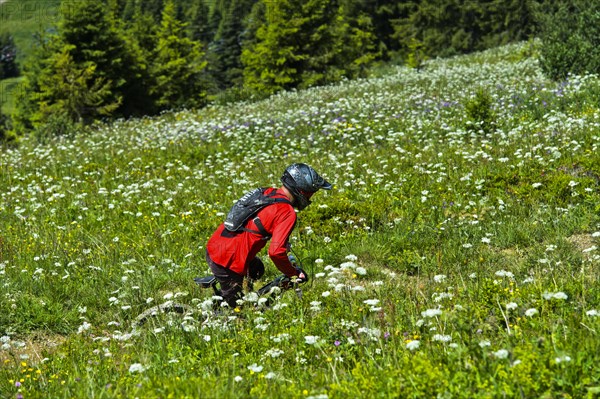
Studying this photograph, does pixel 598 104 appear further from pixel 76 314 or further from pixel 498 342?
pixel 76 314

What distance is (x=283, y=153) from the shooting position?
44.7ft

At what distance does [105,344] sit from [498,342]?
383 cm

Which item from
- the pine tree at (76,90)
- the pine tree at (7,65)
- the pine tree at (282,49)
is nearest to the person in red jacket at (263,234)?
the pine tree at (76,90)

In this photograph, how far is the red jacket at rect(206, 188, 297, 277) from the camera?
570cm

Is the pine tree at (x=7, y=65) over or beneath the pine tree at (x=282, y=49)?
beneath

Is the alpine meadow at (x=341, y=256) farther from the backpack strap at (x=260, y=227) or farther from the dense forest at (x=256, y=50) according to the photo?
the dense forest at (x=256, y=50)

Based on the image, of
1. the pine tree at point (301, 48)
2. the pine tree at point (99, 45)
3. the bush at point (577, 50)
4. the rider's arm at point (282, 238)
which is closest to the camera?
the rider's arm at point (282, 238)

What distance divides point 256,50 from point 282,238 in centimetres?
3690

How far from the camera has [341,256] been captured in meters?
7.66

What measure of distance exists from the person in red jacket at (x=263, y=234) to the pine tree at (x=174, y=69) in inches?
1336

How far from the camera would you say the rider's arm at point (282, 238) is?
5.57 metres

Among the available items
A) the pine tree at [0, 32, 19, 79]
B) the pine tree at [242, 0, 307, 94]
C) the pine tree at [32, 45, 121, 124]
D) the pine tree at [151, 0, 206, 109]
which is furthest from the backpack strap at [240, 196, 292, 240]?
the pine tree at [0, 32, 19, 79]

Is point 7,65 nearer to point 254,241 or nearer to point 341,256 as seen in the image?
point 341,256

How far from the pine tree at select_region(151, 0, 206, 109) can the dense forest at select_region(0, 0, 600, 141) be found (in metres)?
0.09
